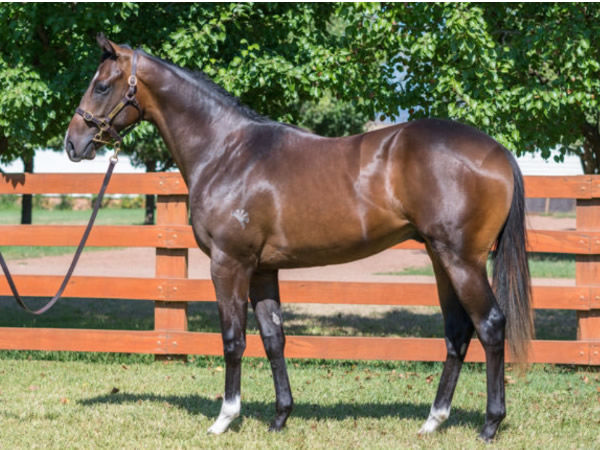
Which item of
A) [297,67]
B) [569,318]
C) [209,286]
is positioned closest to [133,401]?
[209,286]

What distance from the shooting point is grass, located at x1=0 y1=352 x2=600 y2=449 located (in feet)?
13.3

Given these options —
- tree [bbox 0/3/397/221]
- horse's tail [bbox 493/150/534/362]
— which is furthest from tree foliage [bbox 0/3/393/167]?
horse's tail [bbox 493/150/534/362]

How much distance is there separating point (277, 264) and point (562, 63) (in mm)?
4254

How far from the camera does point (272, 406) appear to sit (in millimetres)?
4949

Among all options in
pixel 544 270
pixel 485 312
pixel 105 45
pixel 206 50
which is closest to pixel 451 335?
pixel 485 312

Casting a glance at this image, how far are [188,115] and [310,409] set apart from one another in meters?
2.24

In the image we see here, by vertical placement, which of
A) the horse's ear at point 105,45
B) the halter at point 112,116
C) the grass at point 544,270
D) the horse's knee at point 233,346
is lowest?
the grass at point 544,270

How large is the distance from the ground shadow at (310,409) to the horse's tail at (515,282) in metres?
0.71

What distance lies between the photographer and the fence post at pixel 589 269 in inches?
234

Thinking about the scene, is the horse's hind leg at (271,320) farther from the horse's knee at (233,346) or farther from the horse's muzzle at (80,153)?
the horse's muzzle at (80,153)

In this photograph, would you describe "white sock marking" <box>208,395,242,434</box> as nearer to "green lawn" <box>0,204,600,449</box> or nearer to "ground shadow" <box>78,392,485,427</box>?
"green lawn" <box>0,204,600,449</box>

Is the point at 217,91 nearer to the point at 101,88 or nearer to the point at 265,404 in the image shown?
the point at 101,88

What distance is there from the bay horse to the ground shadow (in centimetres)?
42

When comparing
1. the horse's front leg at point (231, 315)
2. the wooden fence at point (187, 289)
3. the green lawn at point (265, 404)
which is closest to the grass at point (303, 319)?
the green lawn at point (265, 404)
